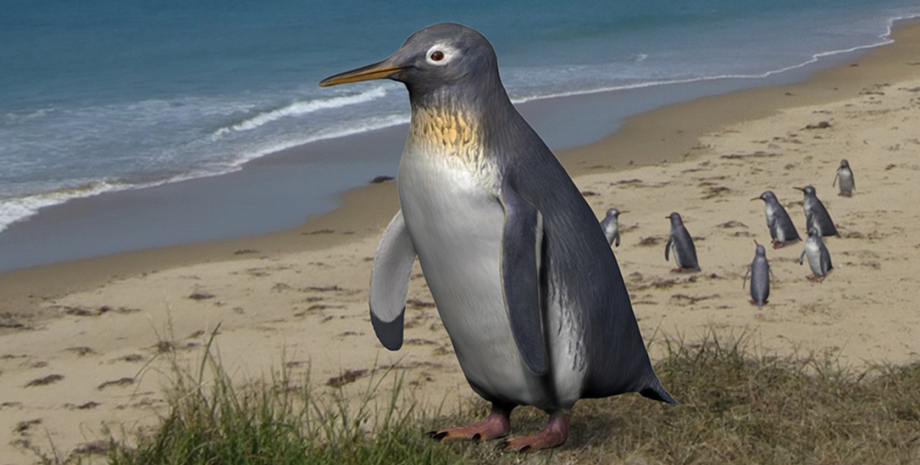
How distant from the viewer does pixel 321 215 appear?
1150cm

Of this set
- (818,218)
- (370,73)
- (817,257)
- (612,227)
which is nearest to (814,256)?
(817,257)

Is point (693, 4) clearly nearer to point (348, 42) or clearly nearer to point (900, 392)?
point (348, 42)

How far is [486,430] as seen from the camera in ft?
15.2

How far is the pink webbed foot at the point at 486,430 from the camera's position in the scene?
4.60 m

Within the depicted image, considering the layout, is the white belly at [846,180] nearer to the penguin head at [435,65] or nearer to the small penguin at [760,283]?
the small penguin at [760,283]

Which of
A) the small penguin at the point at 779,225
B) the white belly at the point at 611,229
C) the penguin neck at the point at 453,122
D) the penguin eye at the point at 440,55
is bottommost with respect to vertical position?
the small penguin at the point at 779,225

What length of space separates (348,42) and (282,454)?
24.4 meters

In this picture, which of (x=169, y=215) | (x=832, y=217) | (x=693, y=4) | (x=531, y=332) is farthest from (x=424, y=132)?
(x=693, y=4)

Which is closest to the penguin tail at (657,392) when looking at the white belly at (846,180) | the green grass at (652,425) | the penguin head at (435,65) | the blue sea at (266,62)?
the green grass at (652,425)

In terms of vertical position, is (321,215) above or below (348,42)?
below

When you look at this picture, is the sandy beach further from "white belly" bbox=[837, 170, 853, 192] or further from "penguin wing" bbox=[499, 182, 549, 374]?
"penguin wing" bbox=[499, 182, 549, 374]

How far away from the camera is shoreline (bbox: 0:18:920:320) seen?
9.80 metres

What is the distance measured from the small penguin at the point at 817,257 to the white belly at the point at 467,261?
15.4 ft

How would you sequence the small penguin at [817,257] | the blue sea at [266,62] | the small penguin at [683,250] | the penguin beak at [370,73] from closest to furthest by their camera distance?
the penguin beak at [370,73] < the small penguin at [817,257] < the small penguin at [683,250] < the blue sea at [266,62]
